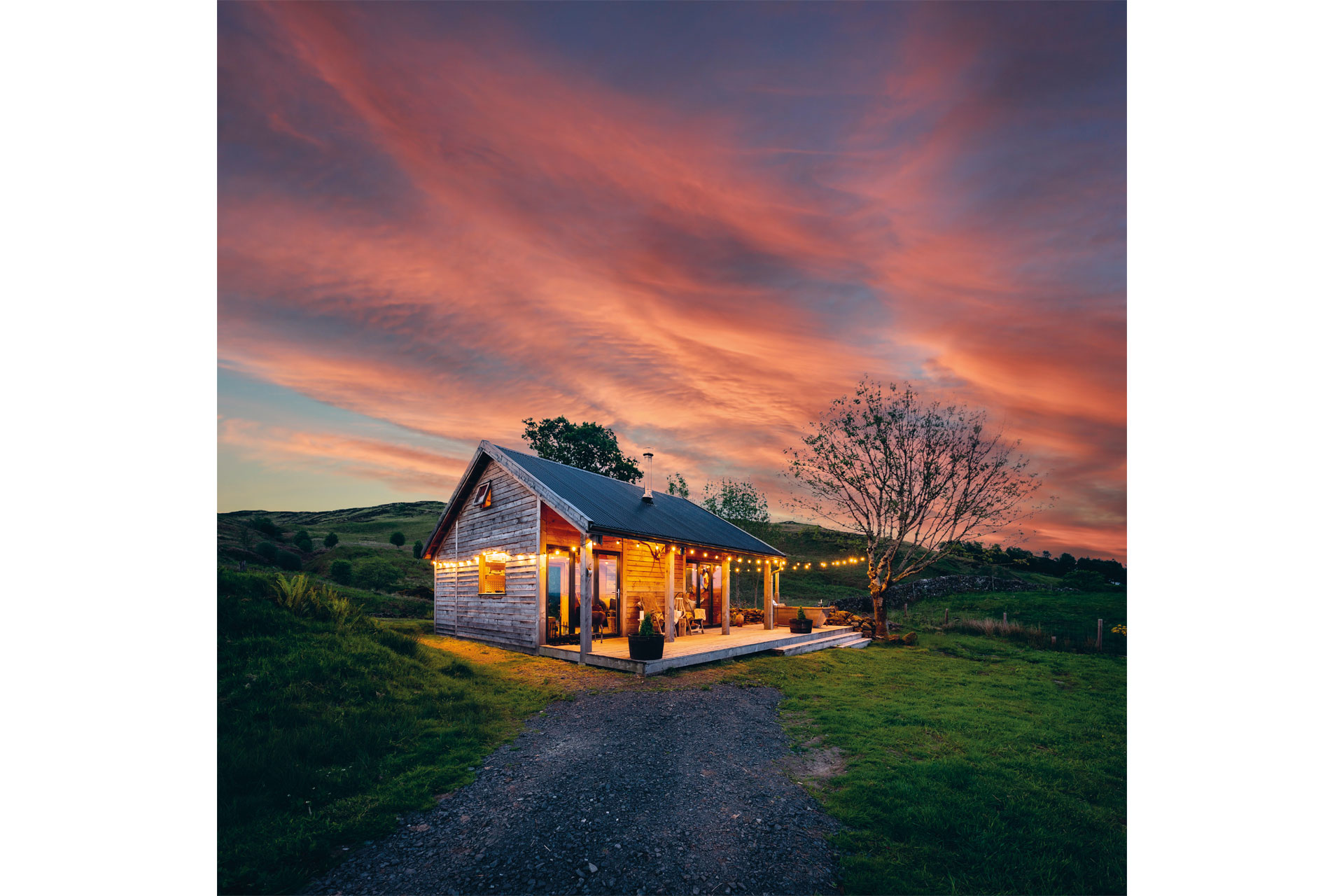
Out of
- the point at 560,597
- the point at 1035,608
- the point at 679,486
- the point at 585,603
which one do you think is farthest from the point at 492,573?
the point at 1035,608

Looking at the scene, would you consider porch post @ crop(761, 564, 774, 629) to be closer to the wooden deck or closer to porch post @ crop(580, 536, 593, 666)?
the wooden deck

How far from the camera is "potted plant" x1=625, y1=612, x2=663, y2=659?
10672 millimetres

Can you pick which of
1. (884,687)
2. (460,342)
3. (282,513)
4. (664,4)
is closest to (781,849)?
(884,687)

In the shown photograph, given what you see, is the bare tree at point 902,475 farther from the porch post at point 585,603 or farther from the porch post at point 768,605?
the porch post at point 585,603

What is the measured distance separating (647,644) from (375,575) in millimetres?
23992

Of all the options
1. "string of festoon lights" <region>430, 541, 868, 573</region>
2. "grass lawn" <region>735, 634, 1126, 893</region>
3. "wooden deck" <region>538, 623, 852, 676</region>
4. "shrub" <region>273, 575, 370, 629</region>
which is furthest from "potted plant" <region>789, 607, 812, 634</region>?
"shrub" <region>273, 575, 370, 629</region>

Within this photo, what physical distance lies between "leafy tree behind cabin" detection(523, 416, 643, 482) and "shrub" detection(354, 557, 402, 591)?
11524 millimetres

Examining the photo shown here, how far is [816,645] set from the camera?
15.4 m

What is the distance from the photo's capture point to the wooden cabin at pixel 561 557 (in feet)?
42.7

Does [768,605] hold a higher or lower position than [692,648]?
lower

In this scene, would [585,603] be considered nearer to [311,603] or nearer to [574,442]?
[311,603]

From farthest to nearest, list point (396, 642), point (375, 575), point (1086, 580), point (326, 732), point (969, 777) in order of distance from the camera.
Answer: point (1086, 580)
point (375, 575)
point (396, 642)
point (326, 732)
point (969, 777)

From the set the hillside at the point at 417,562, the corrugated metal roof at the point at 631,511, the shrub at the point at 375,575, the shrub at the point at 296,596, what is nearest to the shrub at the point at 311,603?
the shrub at the point at 296,596
